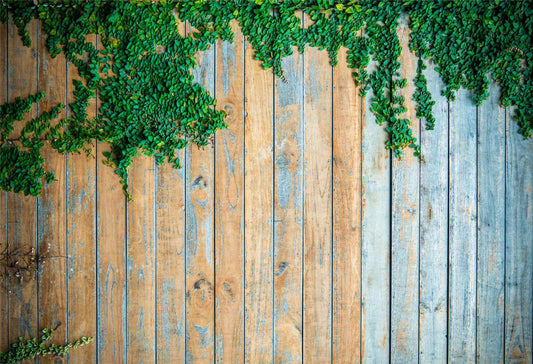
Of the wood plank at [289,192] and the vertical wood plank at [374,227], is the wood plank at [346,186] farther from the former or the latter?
the wood plank at [289,192]

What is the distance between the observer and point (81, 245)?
1729 millimetres

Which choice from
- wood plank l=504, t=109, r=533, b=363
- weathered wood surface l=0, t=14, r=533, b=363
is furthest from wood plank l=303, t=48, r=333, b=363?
wood plank l=504, t=109, r=533, b=363

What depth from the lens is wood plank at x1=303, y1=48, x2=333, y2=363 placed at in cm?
172

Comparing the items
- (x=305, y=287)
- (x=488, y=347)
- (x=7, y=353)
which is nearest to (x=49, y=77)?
(x=7, y=353)

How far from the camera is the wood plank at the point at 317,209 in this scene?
5.63 ft

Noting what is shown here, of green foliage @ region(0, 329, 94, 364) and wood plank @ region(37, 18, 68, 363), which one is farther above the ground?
wood plank @ region(37, 18, 68, 363)

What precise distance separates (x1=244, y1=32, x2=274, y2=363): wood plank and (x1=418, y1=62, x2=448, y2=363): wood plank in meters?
0.70

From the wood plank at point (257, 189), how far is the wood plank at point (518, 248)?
42.6 inches

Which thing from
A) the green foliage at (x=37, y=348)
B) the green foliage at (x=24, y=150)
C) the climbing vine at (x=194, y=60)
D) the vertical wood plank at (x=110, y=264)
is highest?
the climbing vine at (x=194, y=60)

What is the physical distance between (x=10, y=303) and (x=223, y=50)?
152 centimetres

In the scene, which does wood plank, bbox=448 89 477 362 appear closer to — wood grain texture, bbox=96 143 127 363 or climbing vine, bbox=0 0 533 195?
climbing vine, bbox=0 0 533 195

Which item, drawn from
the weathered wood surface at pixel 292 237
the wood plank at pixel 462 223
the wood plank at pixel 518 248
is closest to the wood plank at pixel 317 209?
the weathered wood surface at pixel 292 237

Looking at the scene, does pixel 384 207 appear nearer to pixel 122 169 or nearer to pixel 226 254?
pixel 226 254

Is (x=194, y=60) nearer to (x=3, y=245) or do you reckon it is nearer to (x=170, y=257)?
(x=170, y=257)
